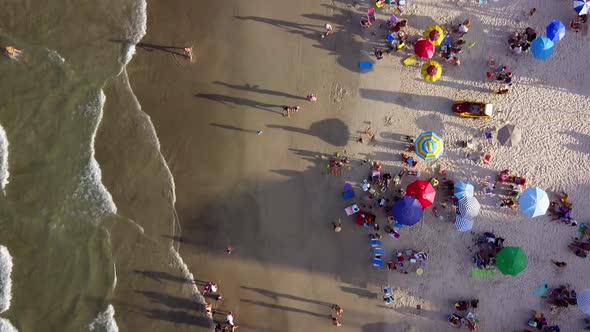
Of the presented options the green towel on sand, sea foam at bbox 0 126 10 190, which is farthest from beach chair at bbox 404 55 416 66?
sea foam at bbox 0 126 10 190

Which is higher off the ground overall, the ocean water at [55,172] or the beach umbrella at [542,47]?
the beach umbrella at [542,47]

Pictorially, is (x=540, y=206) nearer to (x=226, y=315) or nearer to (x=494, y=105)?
(x=494, y=105)

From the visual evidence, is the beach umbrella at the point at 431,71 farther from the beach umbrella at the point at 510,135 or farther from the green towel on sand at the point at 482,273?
the green towel on sand at the point at 482,273

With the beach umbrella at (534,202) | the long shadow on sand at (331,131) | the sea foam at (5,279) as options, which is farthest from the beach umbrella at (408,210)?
the sea foam at (5,279)

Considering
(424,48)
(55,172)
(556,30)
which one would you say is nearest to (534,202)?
(556,30)

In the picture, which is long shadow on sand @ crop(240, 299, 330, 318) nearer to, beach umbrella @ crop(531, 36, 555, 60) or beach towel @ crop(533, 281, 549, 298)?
beach towel @ crop(533, 281, 549, 298)

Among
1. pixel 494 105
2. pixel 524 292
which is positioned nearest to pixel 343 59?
pixel 494 105

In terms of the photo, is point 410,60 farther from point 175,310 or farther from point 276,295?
point 175,310
